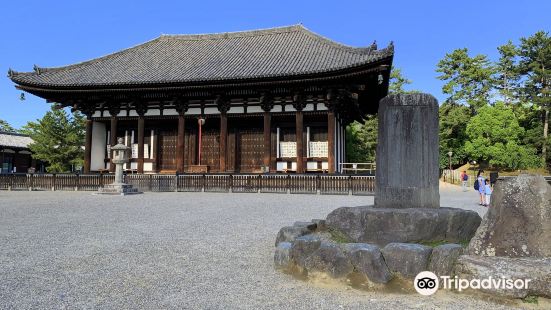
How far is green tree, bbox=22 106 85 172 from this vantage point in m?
32.0

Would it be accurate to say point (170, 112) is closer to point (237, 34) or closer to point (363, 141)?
point (237, 34)

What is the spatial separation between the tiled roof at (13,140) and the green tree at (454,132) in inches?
1811

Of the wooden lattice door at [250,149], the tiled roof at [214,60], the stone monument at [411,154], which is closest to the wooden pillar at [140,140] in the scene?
the tiled roof at [214,60]

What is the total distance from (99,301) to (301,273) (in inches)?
82.7

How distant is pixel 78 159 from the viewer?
1271 inches

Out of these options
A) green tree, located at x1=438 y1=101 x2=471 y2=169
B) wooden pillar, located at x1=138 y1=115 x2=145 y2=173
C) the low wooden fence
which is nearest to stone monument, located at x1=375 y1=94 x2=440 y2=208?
the low wooden fence

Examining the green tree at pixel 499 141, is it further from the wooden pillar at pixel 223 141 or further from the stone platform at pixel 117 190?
the stone platform at pixel 117 190

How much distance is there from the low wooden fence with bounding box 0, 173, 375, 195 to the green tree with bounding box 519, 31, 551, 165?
3134cm

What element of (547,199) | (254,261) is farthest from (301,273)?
(547,199)

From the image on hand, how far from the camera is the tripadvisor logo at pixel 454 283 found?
3.26m

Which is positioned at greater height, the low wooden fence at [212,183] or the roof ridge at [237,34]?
the roof ridge at [237,34]

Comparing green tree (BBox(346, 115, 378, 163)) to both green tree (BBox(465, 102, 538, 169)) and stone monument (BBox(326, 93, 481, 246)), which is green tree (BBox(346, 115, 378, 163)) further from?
stone monument (BBox(326, 93, 481, 246))

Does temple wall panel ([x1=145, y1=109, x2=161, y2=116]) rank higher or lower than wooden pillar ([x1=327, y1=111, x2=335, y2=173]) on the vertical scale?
higher

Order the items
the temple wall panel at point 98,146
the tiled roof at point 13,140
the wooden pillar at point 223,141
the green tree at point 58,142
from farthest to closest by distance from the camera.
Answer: the tiled roof at point 13,140, the green tree at point 58,142, the temple wall panel at point 98,146, the wooden pillar at point 223,141
